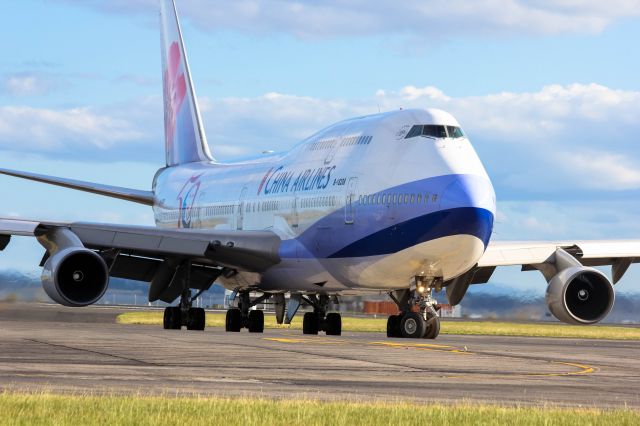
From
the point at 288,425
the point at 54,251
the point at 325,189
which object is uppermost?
the point at 325,189

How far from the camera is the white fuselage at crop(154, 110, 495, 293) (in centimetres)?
2731

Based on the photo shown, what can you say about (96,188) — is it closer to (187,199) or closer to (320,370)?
(187,199)

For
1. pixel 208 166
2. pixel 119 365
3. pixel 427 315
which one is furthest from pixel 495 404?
pixel 208 166

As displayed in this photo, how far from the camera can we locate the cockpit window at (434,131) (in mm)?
28484

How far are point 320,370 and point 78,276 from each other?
11972 millimetres

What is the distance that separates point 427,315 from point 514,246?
4.78 metres

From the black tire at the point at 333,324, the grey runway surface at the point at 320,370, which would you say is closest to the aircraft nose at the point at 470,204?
the grey runway surface at the point at 320,370

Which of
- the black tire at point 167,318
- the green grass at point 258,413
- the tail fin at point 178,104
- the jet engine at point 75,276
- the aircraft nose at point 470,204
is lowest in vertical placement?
the green grass at point 258,413

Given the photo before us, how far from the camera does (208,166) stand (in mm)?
43375

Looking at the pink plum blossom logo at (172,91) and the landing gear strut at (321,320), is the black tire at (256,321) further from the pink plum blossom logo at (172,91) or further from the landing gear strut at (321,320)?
the pink plum blossom logo at (172,91)

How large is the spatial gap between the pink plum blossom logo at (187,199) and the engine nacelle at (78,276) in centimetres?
1236

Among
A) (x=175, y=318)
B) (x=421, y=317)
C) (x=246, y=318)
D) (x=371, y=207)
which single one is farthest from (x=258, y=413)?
(x=246, y=318)

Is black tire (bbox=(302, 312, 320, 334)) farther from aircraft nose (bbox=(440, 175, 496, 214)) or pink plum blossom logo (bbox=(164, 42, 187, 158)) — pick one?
pink plum blossom logo (bbox=(164, 42, 187, 158))

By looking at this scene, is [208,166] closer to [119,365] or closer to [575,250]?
[575,250]
